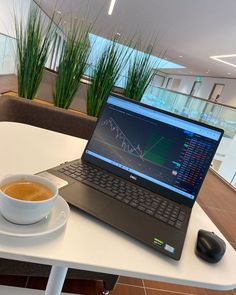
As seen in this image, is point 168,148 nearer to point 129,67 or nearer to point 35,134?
point 35,134

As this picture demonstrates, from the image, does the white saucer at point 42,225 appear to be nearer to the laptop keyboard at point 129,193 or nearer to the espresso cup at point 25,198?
the espresso cup at point 25,198

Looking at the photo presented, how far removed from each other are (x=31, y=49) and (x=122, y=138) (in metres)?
1.13

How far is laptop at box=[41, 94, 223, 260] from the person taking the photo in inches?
23.1

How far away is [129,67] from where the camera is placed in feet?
6.13

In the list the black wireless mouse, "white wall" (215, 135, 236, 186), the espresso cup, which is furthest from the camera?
"white wall" (215, 135, 236, 186)

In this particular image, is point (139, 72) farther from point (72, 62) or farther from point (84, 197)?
point (84, 197)

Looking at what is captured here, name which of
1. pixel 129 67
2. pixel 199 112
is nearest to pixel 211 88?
pixel 199 112

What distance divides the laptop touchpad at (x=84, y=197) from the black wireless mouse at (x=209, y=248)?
218 mm

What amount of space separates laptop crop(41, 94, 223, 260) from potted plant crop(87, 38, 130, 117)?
903mm

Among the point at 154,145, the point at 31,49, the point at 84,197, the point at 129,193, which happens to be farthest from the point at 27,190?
the point at 31,49

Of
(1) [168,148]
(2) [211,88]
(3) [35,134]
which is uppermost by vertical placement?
(2) [211,88]

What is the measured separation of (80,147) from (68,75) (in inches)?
36.5

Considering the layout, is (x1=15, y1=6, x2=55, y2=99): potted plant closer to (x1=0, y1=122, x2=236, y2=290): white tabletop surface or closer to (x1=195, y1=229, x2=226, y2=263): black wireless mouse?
(x1=0, y1=122, x2=236, y2=290): white tabletop surface

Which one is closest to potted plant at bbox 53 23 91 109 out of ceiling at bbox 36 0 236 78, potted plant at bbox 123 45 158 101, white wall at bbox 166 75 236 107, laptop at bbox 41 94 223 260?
potted plant at bbox 123 45 158 101
